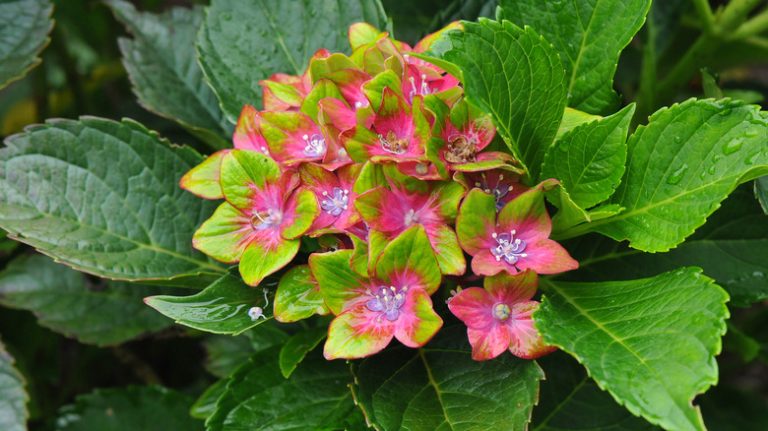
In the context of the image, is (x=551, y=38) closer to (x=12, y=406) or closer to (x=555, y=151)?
(x=555, y=151)

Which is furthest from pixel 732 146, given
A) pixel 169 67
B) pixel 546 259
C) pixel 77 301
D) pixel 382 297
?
pixel 77 301

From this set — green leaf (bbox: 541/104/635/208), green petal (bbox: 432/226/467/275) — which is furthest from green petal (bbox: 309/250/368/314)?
green leaf (bbox: 541/104/635/208)

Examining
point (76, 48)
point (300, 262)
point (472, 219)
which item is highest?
point (472, 219)

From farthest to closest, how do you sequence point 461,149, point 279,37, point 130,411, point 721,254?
point 130,411, point 279,37, point 721,254, point 461,149

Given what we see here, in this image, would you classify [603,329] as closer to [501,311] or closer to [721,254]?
[501,311]

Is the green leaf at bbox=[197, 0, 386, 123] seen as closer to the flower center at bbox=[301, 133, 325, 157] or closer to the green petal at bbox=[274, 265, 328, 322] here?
the flower center at bbox=[301, 133, 325, 157]

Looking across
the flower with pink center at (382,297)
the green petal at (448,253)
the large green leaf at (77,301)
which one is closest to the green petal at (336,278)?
the flower with pink center at (382,297)

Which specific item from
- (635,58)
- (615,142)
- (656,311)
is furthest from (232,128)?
(635,58)
